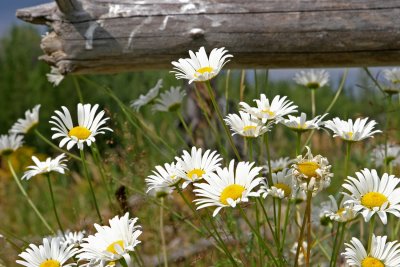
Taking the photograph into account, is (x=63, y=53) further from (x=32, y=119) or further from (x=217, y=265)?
(x=217, y=265)

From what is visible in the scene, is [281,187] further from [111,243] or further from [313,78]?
[313,78]

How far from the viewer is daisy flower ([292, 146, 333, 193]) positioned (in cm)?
192

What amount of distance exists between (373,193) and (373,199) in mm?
33

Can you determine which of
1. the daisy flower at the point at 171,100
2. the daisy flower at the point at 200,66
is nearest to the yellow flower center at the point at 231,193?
the daisy flower at the point at 200,66

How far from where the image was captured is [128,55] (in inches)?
133

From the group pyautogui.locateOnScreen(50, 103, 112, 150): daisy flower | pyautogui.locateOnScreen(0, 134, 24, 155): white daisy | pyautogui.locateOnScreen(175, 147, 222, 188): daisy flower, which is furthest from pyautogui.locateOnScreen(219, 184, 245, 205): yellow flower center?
pyautogui.locateOnScreen(0, 134, 24, 155): white daisy

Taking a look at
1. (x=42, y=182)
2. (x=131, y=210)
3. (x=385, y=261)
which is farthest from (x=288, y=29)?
(x=42, y=182)

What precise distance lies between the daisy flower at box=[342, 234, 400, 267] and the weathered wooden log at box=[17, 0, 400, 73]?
1.43 meters

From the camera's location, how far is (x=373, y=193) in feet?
6.46

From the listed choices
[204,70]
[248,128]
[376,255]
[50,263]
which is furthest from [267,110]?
[50,263]

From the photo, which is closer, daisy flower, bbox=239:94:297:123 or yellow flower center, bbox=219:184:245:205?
yellow flower center, bbox=219:184:245:205

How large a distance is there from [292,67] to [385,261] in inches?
61.2

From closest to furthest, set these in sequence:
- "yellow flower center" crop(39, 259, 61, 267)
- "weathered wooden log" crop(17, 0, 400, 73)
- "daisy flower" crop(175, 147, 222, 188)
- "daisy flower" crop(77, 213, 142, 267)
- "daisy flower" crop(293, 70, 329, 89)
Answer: "daisy flower" crop(77, 213, 142, 267)
"daisy flower" crop(175, 147, 222, 188)
"yellow flower center" crop(39, 259, 61, 267)
"weathered wooden log" crop(17, 0, 400, 73)
"daisy flower" crop(293, 70, 329, 89)

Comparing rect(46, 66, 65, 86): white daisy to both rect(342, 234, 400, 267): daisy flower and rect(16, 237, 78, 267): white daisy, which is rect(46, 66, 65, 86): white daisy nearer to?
rect(16, 237, 78, 267): white daisy
